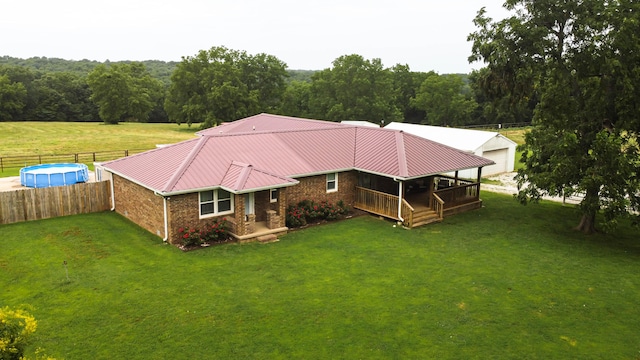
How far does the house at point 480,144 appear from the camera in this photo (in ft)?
107

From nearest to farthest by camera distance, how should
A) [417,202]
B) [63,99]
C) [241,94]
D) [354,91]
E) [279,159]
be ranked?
[279,159], [417,202], [241,94], [354,91], [63,99]

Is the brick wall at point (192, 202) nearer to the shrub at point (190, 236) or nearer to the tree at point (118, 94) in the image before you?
the shrub at point (190, 236)

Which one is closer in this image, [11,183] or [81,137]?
[11,183]

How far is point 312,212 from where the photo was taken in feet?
69.2

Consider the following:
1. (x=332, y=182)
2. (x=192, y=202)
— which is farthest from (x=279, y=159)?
(x=192, y=202)

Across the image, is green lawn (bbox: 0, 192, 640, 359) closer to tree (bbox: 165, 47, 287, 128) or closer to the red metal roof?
the red metal roof

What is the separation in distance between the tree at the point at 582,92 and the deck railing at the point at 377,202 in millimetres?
5233

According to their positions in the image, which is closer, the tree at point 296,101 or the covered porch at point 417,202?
the covered porch at point 417,202

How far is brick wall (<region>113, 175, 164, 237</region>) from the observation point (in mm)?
18745

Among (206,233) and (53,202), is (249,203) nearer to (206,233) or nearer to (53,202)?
(206,233)

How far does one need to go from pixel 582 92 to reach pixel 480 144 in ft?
44.1

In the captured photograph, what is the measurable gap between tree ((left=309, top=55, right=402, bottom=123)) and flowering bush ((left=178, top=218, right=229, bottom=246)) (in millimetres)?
43713

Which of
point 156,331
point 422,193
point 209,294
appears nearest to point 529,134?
point 422,193

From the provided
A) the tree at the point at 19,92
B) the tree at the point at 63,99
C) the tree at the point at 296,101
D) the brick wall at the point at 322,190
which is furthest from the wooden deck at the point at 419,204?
the tree at the point at 63,99
